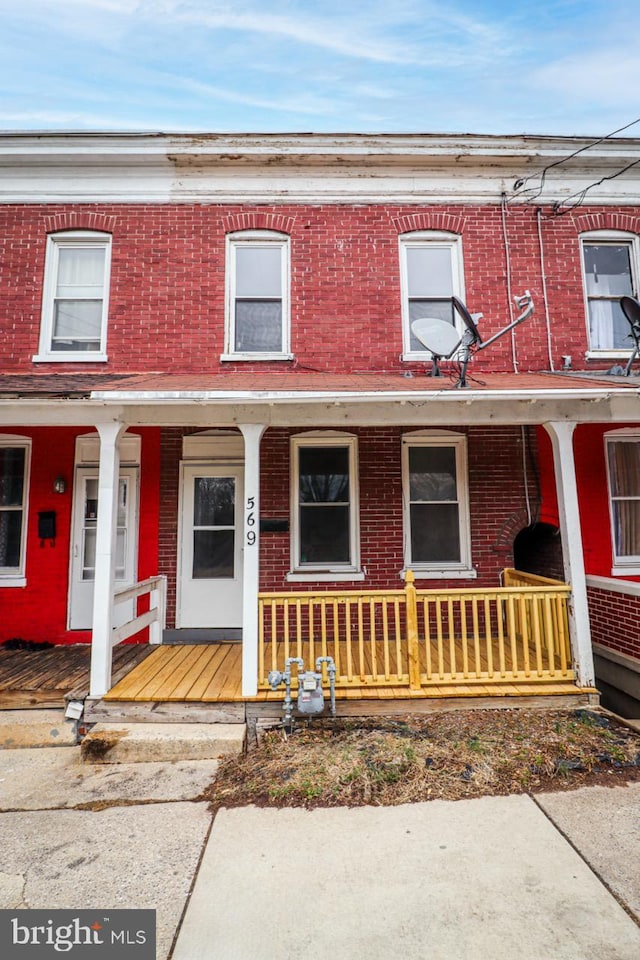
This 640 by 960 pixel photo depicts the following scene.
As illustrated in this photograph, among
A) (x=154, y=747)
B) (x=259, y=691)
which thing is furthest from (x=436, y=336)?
(x=154, y=747)

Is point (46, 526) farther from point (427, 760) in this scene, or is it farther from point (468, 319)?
point (468, 319)

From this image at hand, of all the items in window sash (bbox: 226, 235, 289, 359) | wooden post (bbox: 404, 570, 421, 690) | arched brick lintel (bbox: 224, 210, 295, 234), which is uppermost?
arched brick lintel (bbox: 224, 210, 295, 234)

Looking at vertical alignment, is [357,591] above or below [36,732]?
above

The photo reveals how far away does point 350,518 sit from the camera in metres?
6.43

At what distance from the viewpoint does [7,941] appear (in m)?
2.28

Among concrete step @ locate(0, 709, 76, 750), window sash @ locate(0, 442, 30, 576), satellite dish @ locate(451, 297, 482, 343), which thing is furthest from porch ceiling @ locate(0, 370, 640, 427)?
concrete step @ locate(0, 709, 76, 750)

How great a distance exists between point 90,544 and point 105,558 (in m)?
2.04

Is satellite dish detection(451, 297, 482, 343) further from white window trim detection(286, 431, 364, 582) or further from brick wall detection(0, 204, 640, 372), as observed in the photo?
white window trim detection(286, 431, 364, 582)

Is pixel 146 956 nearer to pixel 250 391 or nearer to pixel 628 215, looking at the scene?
pixel 250 391

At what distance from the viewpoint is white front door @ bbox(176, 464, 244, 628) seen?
6312mm

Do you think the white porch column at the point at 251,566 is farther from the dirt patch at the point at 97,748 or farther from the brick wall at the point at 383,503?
the brick wall at the point at 383,503

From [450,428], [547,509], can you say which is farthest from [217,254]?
[547,509]

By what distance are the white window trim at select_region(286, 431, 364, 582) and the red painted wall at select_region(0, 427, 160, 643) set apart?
6.06 ft

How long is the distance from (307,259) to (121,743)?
6.17m
